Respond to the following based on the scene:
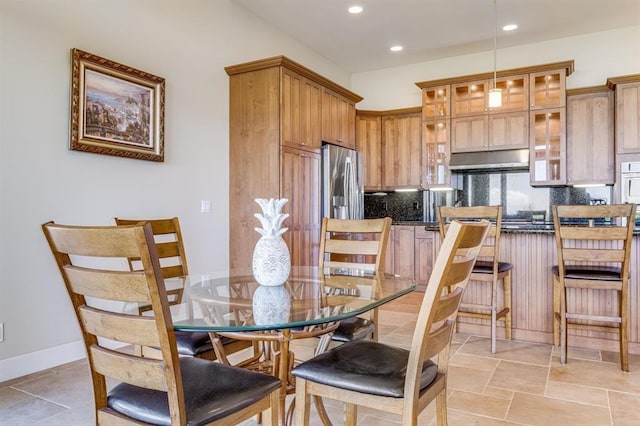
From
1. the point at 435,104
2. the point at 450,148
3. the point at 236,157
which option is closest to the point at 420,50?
the point at 435,104

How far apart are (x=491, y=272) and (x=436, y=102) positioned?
333 cm

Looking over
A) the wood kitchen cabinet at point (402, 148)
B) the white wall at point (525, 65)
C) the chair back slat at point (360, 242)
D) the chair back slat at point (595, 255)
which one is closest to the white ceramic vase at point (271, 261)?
the chair back slat at point (360, 242)

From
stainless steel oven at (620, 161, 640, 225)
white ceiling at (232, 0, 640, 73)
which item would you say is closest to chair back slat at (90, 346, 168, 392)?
white ceiling at (232, 0, 640, 73)

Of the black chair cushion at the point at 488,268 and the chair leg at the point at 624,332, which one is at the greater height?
the black chair cushion at the point at 488,268

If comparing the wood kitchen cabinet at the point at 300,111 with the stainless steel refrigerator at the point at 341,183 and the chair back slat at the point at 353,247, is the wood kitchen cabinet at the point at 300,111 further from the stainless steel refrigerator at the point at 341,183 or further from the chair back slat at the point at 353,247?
the chair back slat at the point at 353,247

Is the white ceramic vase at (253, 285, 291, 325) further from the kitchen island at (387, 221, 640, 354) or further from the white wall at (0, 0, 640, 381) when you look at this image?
the kitchen island at (387, 221, 640, 354)

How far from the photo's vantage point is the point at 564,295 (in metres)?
2.91

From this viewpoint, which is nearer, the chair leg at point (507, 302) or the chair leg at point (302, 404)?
the chair leg at point (302, 404)

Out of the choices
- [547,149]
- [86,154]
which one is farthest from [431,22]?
[86,154]

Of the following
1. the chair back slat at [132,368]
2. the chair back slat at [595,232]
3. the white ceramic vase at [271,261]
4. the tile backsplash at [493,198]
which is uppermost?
the tile backsplash at [493,198]

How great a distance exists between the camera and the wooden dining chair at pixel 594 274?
274 cm

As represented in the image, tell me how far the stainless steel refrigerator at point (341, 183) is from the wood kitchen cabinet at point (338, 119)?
160 millimetres

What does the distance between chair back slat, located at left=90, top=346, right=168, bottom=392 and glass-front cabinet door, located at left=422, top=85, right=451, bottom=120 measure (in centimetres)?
538

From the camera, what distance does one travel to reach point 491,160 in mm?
5473
